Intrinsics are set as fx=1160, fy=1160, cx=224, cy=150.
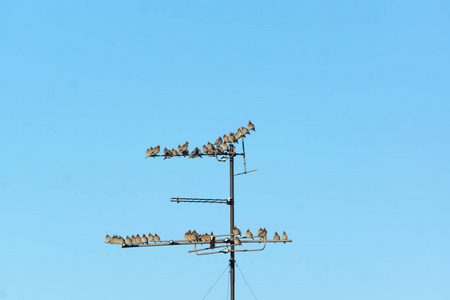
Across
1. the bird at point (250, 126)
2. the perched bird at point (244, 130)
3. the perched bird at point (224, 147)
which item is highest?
the bird at point (250, 126)

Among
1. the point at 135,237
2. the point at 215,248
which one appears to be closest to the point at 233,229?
the point at 215,248

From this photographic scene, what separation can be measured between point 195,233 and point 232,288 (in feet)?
12.7

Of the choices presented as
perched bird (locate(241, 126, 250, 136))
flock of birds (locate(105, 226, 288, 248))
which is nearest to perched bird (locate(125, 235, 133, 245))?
flock of birds (locate(105, 226, 288, 248))

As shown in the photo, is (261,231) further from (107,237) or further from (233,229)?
→ (107,237)

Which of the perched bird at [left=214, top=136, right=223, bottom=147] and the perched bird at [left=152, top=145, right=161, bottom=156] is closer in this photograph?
the perched bird at [left=214, top=136, right=223, bottom=147]

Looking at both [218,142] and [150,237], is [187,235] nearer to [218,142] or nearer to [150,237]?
[150,237]

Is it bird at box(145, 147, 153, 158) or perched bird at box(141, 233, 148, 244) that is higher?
bird at box(145, 147, 153, 158)

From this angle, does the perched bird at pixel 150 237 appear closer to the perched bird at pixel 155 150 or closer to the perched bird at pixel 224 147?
the perched bird at pixel 224 147

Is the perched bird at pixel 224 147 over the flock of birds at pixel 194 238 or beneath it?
over

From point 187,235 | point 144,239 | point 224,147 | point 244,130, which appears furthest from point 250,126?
point 144,239

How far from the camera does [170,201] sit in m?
69.1

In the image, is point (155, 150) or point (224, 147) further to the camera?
point (155, 150)

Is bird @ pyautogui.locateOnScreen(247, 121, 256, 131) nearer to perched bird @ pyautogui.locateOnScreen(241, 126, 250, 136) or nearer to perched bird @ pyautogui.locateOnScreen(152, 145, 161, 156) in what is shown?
perched bird @ pyautogui.locateOnScreen(241, 126, 250, 136)

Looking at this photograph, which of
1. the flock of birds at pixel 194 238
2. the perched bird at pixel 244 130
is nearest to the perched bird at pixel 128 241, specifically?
the flock of birds at pixel 194 238
